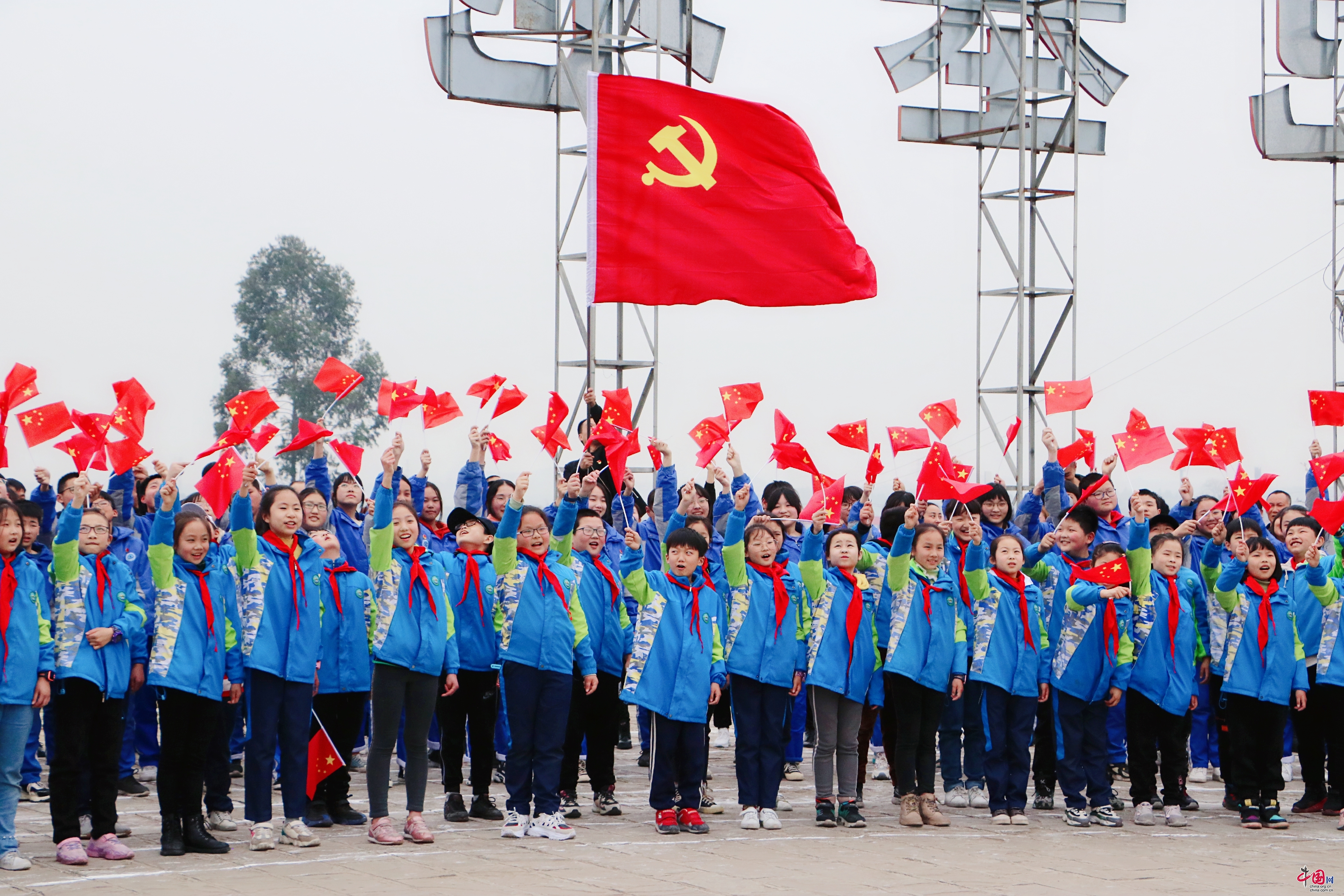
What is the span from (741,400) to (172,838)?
384 centimetres

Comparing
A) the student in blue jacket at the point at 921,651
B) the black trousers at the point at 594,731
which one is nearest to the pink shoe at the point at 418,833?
the black trousers at the point at 594,731

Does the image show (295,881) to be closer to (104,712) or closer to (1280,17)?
(104,712)

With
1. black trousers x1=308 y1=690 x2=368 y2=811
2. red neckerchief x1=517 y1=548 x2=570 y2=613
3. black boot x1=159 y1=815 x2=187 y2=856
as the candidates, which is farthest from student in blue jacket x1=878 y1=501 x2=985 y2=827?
black boot x1=159 y1=815 x2=187 y2=856

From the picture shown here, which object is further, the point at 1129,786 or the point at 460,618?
the point at 1129,786

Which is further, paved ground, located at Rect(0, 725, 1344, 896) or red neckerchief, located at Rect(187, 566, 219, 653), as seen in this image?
red neckerchief, located at Rect(187, 566, 219, 653)

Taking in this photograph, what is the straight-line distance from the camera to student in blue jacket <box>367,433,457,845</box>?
22.5 feet

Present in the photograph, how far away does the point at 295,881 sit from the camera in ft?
19.5

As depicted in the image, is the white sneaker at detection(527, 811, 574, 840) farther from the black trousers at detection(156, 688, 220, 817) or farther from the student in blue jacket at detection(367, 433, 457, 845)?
the black trousers at detection(156, 688, 220, 817)

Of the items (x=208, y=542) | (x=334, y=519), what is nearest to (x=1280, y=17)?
(x=334, y=519)

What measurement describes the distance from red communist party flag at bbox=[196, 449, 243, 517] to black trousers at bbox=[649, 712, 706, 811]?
2.31 metres

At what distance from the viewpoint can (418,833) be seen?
6855mm

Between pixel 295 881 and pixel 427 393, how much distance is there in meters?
3.06

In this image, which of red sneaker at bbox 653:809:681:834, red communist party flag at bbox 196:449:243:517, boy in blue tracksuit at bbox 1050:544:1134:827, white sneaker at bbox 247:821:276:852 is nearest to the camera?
white sneaker at bbox 247:821:276:852

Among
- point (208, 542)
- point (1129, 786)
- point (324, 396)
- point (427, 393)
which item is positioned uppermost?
point (324, 396)
